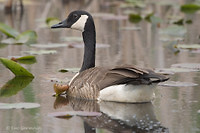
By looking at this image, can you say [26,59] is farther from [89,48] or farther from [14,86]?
[89,48]

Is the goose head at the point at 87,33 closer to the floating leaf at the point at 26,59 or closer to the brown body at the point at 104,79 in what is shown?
the brown body at the point at 104,79

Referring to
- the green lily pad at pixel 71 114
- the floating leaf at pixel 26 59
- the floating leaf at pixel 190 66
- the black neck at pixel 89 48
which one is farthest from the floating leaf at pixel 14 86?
the floating leaf at pixel 190 66

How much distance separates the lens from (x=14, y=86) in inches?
304

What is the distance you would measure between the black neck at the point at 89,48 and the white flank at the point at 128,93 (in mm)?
861

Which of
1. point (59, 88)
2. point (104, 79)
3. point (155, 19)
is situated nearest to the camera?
point (104, 79)

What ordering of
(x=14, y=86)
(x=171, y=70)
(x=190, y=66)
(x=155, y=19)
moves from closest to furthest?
(x=14, y=86)
(x=171, y=70)
(x=190, y=66)
(x=155, y=19)

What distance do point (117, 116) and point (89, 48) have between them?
173cm

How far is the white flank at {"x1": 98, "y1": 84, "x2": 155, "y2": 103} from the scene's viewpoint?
22.0 ft

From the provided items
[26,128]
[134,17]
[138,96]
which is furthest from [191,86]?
[134,17]

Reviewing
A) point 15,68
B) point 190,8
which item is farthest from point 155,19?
point 15,68

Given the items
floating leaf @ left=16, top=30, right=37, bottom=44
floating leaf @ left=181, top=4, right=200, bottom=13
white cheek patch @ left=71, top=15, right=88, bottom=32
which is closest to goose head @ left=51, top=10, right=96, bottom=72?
white cheek patch @ left=71, top=15, right=88, bottom=32

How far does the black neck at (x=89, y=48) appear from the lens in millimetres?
7695

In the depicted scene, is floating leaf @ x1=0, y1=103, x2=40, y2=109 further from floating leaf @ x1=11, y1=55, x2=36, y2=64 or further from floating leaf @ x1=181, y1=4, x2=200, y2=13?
floating leaf @ x1=181, y1=4, x2=200, y2=13

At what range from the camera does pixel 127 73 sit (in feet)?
21.4
